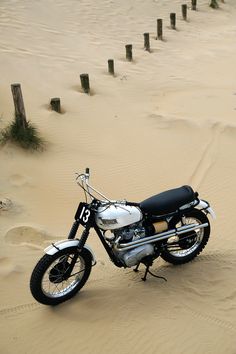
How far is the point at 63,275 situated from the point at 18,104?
3.80 meters

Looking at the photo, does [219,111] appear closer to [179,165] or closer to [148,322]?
[179,165]

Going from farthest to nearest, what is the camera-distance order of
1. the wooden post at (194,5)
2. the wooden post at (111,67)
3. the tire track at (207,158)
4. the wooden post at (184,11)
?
the wooden post at (194,5), the wooden post at (184,11), the wooden post at (111,67), the tire track at (207,158)

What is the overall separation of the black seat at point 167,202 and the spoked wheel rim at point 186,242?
0.29 metres

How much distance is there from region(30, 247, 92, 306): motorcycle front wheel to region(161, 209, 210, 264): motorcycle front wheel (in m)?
0.91

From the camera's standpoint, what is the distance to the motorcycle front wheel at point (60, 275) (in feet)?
13.4

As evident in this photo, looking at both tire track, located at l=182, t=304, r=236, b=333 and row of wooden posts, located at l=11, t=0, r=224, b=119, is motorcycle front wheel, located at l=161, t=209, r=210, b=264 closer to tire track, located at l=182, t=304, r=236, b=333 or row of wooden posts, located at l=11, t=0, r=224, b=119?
tire track, located at l=182, t=304, r=236, b=333

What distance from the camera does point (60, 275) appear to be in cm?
431

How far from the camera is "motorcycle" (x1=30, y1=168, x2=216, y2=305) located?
163 inches

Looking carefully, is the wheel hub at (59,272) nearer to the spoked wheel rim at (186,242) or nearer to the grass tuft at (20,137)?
the spoked wheel rim at (186,242)

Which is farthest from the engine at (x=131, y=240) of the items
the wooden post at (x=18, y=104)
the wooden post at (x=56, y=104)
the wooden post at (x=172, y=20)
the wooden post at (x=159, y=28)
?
the wooden post at (x=172, y=20)

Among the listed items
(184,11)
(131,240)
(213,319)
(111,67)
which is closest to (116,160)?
(131,240)

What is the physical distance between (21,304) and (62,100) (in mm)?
5409

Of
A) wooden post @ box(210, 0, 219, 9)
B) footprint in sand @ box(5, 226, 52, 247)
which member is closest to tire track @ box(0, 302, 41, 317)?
footprint in sand @ box(5, 226, 52, 247)

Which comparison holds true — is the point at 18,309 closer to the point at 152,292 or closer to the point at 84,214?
the point at 84,214
